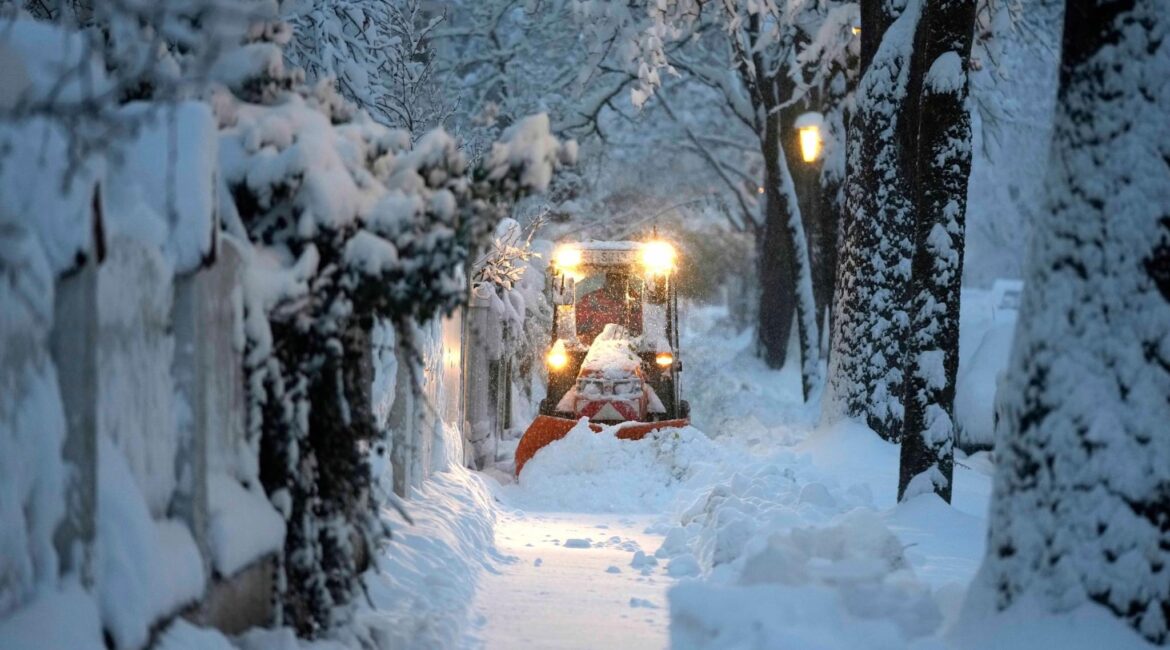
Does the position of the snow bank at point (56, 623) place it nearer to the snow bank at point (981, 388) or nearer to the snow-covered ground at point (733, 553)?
the snow-covered ground at point (733, 553)

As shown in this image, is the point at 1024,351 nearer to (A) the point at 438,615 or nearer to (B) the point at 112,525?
(A) the point at 438,615

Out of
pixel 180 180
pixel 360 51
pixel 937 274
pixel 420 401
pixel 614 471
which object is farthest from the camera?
pixel 614 471

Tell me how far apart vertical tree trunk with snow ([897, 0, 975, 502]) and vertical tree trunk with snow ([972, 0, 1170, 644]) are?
404 cm

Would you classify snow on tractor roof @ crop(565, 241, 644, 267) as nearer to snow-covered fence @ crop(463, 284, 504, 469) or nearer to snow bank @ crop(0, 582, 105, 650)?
snow-covered fence @ crop(463, 284, 504, 469)

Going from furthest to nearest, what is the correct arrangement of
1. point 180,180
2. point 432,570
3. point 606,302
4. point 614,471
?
point 606,302 < point 614,471 < point 432,570 < point 180,180

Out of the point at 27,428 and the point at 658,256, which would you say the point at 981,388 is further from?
the point at 27,428

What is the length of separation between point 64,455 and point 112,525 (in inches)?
13.9

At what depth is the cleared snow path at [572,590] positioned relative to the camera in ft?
23.1

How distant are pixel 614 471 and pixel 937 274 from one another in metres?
4.99

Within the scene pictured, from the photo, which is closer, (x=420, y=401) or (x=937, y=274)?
(x=420, y=401)

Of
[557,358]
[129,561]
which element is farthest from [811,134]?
[129,561]

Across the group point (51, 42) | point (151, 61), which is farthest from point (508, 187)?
point (151, 61)

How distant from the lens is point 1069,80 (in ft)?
19.8

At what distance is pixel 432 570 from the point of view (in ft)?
25.9
